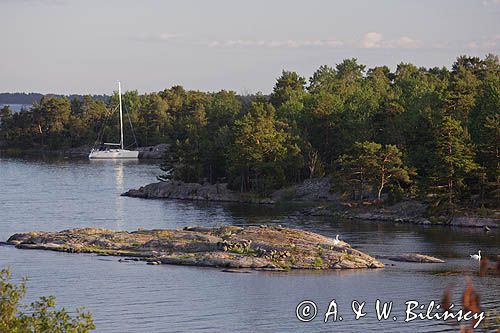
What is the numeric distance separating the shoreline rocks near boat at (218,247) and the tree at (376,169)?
20.4 meters

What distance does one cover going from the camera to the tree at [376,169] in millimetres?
72062

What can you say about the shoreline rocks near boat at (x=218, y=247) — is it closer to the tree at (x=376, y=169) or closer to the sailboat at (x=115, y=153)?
the tree at (x=376, y=169)

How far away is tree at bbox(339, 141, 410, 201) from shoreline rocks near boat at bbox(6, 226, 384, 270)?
20.4 meters

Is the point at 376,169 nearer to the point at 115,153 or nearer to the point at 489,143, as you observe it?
the point at 489,143

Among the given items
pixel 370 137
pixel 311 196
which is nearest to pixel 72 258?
pixel 311 196

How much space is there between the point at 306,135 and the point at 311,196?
10.8m

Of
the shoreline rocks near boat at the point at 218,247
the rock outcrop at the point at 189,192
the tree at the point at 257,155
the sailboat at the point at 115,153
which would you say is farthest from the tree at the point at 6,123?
the shoreline rocks near boat at the point at 218,247

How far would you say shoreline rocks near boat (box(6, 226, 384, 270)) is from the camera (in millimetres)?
48344

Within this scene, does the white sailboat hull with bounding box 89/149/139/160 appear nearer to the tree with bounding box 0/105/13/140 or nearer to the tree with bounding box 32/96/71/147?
the tree with bounding box 32/96/71/147

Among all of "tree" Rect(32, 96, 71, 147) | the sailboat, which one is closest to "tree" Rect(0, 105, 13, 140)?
"tree" Rect(32, 96, 71, 147)

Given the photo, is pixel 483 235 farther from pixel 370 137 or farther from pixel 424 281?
pixel 370 137

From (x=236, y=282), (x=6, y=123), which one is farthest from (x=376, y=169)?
(x=6, y=123)

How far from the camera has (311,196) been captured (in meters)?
81.5

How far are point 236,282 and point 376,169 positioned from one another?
3097cm
